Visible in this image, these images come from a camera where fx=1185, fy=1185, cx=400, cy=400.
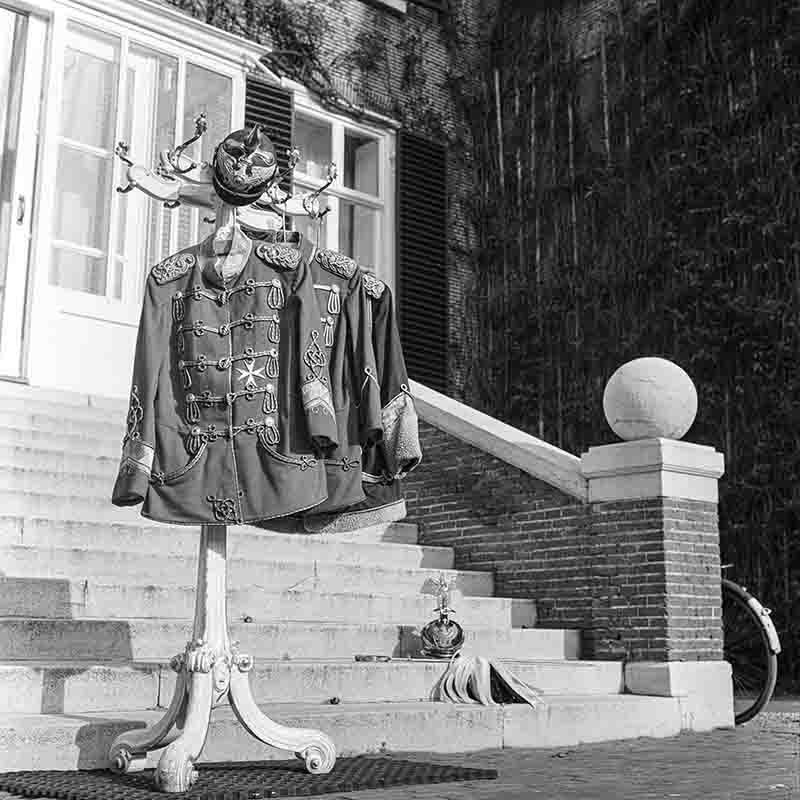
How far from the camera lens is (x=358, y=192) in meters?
11.6

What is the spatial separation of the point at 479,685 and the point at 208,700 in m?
1.86

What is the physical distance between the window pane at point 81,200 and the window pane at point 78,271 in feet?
0.38

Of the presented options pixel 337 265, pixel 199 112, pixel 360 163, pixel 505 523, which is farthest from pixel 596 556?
pixel 360 163

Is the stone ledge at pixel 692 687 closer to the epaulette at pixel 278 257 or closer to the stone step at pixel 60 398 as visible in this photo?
the epaulette at pixel 278 257

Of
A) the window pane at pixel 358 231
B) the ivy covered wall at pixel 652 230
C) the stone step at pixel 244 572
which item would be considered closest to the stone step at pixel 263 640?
the stone step at pixel 244 572

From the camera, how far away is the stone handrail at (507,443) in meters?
6.77

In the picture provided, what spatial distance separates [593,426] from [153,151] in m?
4.48

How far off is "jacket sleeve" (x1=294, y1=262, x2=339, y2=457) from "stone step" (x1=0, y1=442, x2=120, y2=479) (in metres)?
2.83

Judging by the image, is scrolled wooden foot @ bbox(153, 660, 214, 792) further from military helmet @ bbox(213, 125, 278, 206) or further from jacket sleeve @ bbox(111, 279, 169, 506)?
military helmet @ bbox(213, 125, 278, 206)

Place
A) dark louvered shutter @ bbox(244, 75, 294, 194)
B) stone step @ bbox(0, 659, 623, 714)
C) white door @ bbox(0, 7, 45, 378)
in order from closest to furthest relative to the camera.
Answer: stone step @ bbox(0, 659, 623, 714)
white door @ bbox(0, 7, 45, 378)
dark louvered shutter @ bbox(244, 75, 294, 194)

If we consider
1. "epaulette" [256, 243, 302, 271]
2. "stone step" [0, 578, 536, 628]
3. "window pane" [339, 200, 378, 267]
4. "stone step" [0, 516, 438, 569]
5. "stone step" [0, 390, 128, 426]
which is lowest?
"stone step" [0, 578, 536, 628]

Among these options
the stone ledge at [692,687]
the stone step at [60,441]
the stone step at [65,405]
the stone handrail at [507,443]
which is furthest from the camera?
the stone step at [65,405]

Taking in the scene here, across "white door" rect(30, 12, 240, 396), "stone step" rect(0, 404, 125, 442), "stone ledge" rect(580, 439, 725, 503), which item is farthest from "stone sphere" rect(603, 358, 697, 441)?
"white door" rect(30, 12, 240, 396)

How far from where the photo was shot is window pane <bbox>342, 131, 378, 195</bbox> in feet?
38.5
